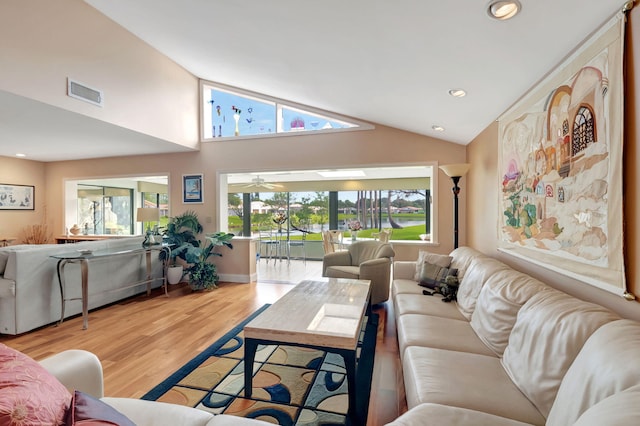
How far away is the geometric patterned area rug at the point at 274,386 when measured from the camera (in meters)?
1.96

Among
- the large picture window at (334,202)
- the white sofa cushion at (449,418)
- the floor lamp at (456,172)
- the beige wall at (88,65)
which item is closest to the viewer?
the white sofa cushion at (449,418)

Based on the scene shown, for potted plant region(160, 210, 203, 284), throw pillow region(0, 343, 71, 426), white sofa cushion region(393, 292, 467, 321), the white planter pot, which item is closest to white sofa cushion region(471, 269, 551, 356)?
white sofa cushion region(393, 292, 467, 321)

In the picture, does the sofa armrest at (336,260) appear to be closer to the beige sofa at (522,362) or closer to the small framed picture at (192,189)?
the beige sofa at (522,362)

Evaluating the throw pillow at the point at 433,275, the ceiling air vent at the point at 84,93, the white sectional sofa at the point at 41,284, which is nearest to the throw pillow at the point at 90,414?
the throw pillow at the point at 433,275

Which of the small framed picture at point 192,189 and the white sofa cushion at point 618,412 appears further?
the small framed picture at point 192,189

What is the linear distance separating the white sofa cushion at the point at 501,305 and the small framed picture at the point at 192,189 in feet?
16.3

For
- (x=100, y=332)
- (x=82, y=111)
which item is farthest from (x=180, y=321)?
(x=82, y=111)

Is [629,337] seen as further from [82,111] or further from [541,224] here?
[82,111]

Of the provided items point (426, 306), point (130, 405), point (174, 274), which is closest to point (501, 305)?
point (426, 306)

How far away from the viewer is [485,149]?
12.1ft

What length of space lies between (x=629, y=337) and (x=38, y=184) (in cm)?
904

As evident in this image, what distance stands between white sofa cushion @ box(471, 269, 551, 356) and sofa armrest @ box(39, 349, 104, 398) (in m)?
2.19

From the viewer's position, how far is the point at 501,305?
6.47 feet

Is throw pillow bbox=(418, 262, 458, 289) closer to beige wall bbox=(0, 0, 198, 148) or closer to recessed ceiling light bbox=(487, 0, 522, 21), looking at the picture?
recessed ceiling light bbox=(487, 0, 522, 21)
